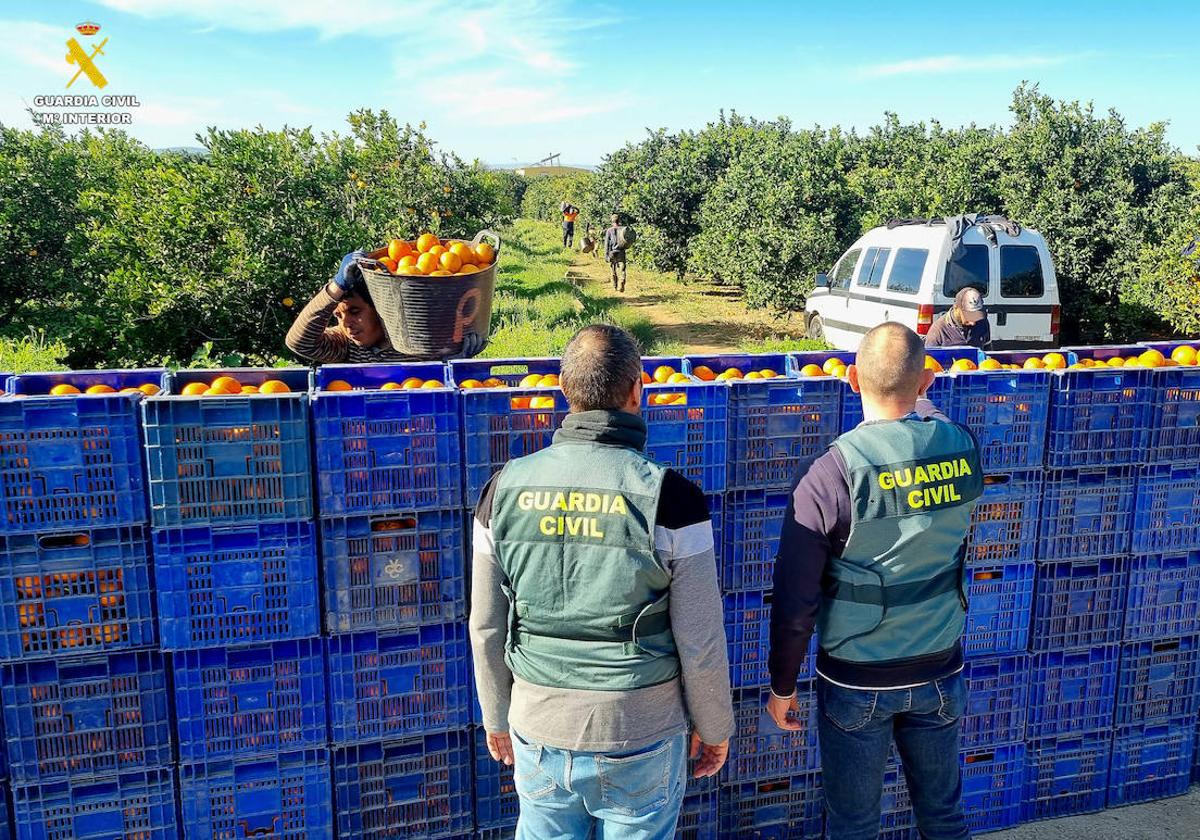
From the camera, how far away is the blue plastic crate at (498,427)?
10.6ft

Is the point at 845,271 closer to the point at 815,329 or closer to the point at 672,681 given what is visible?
the point at 815,329

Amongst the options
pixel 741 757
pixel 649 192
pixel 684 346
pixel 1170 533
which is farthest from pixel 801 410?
pixel 649 192

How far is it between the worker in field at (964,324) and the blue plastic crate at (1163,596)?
8.96ft

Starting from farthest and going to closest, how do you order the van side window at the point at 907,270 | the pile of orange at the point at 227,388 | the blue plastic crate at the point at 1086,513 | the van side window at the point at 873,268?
the van side window at the point at 873,268, the van side window at the point at 907,270, the blue plastic crate at the point at 1086,513, the pile of orange at the point at 227,388

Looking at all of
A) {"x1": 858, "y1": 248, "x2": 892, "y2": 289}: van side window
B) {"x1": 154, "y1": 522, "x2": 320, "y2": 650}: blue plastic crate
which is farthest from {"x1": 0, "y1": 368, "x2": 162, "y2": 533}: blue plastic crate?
{"x1": 858, "y1": 248, "x2": 892, "y2": 289}: van side window

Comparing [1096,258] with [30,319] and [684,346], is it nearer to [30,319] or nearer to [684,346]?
[684,346]

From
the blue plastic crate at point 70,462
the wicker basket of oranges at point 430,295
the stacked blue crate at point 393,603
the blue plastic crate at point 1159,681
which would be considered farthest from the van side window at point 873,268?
the blue plastic crate at point 70,462

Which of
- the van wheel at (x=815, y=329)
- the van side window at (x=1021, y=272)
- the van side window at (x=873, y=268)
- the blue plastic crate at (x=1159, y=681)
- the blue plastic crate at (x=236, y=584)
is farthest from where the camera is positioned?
the van wheel at (x=815, y=329)

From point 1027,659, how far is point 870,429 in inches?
72.5

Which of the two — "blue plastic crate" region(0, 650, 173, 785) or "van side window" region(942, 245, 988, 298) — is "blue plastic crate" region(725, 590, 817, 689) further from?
"van side window" region(942, 245, 988, 298)

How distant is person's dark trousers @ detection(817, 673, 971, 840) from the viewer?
2.83m

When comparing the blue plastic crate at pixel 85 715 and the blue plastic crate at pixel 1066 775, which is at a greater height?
the blue plastic crate at pixel 85 715

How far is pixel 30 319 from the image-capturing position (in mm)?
12078

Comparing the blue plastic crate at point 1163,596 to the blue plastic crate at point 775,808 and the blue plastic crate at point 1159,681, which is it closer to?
the blue plastic crate at point 1159,681
